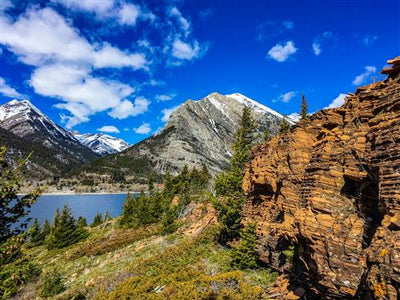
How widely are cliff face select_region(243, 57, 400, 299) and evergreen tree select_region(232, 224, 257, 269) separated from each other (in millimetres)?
3414

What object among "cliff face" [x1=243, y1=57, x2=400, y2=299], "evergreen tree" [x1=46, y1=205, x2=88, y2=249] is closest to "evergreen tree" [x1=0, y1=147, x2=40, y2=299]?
"cliff face" [x1=243, y1=57, x2=400, y2=299]

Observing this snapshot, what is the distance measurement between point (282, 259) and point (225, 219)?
8365 millimetres

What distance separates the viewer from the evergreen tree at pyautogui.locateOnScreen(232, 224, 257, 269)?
18.2m

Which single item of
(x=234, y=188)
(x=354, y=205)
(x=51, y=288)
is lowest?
(x=51, y=288)

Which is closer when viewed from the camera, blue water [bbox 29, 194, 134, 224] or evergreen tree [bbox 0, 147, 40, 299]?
evergreen tree [bbox 0, 147, 40, 299]

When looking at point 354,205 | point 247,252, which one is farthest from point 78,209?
point 354,205

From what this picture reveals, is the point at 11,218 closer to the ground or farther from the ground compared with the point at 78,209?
farther from the ground

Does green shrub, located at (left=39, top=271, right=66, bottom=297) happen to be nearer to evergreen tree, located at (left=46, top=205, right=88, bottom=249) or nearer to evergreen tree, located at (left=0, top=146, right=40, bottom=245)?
evergreen tree, located at (left=0, top=146, right=40, bottom=245)

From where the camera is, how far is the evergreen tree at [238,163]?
2682 cm

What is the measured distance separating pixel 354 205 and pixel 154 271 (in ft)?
53.9

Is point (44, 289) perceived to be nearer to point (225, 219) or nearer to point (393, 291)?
point (225, 219)

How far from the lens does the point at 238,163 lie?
28.4 m

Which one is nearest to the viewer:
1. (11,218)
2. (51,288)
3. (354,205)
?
(354,205)

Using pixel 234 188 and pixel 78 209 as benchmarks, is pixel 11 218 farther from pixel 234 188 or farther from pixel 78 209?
pixel 78 209
